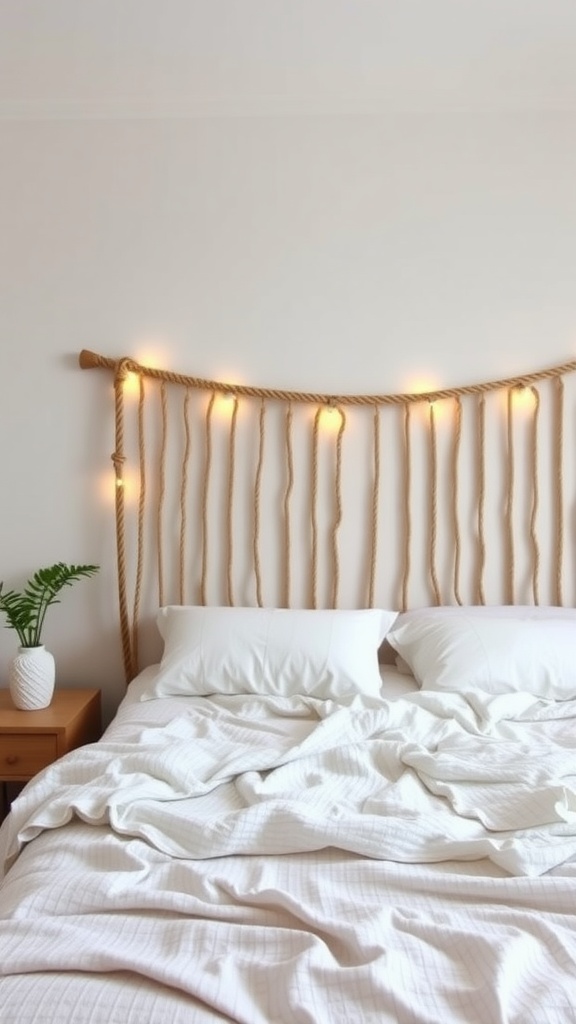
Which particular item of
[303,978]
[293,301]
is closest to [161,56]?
[293,301]

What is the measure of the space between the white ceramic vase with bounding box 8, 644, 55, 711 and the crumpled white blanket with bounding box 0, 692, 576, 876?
22.4 inches

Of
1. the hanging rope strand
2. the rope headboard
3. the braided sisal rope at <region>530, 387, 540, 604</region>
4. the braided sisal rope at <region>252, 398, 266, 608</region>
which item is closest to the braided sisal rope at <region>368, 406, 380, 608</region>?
the rope headboard

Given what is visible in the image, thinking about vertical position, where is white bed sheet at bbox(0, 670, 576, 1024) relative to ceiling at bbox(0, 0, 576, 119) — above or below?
below

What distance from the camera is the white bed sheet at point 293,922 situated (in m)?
0.84

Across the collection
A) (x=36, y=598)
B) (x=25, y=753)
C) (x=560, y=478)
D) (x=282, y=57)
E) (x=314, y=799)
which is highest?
(x=282, y=57)

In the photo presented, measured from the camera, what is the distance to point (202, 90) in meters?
2.46

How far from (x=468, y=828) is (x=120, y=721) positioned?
98cm

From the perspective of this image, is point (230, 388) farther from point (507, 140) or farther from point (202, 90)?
point (507, 140)

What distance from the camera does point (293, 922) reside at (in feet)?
3.32

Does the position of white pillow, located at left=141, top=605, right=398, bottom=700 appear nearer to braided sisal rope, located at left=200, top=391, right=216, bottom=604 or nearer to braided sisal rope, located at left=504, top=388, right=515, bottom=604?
braided sisal rope, located at left=200, top=391, right=216, bottom=604

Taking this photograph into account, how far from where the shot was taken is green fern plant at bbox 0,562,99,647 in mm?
2283

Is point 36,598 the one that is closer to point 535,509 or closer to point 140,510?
point 140,510

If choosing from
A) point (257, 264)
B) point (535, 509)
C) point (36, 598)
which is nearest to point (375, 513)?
point (535, 509)

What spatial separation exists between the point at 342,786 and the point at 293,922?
43 centimetres
